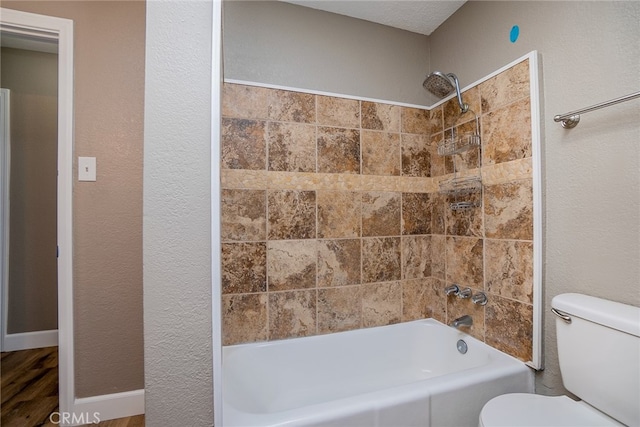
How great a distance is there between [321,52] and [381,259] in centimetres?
133

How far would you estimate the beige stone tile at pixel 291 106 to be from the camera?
163 cm

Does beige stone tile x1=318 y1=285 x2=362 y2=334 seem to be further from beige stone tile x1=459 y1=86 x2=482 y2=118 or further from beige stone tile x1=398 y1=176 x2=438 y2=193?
beige stone tile x1=459 y1=86 x2=482 y2=118

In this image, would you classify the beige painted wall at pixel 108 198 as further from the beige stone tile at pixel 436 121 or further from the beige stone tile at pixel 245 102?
the beige stone tile at pixel 436 121

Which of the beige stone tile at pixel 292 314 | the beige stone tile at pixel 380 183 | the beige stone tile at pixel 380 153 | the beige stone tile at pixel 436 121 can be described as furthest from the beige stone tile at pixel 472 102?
the beige stone tile at pixel 292 314

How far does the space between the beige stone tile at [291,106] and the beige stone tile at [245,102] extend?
0.04 m

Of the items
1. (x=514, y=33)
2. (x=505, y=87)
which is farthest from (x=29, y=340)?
(x=514, y=33)

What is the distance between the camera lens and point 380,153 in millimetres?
1820

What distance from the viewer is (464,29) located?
5.65ft

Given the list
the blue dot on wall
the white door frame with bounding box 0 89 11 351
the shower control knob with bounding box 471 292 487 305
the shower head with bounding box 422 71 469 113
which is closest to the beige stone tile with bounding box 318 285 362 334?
the shower control knob with bounding box 471 292 487 305

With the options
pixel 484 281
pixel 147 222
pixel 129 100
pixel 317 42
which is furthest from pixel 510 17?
pixel 129 100

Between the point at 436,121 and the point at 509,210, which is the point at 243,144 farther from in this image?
the point at 509,210

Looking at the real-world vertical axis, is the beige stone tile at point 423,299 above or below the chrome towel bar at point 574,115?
below

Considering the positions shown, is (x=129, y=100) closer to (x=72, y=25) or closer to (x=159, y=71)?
(x=72, y=25)

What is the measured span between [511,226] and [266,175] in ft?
4.15
